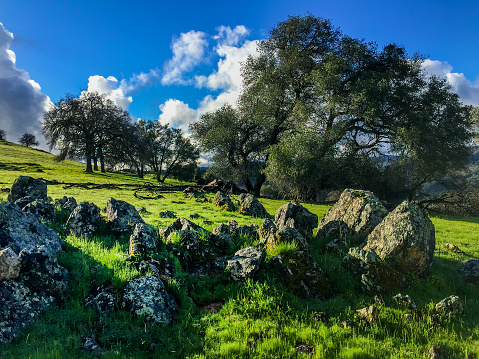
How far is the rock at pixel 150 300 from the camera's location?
19.0 ft

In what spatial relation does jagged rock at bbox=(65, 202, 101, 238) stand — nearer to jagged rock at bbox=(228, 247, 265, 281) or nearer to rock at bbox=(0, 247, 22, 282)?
rock at bbox=(0, 247, 22, 282)

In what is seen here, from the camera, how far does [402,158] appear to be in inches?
1131

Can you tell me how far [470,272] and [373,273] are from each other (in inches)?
161

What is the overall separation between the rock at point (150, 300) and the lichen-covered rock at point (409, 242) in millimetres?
7329

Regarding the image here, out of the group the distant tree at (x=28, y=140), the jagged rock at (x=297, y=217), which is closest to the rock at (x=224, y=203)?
the jagged rock at (x=297, y=217)

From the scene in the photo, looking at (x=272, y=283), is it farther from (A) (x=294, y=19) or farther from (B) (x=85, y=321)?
(A) (x=294, y=19)

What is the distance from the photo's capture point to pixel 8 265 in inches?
219

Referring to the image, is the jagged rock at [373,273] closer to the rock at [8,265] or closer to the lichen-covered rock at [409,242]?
the lichen-covered rock at [409,242]

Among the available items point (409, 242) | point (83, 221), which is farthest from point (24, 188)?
point (409, 242)

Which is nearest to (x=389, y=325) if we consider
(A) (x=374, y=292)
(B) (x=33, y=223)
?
(A) (x=374, y=292)

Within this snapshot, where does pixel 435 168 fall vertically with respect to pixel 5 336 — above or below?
above

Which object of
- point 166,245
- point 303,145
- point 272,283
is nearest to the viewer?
point 272,283

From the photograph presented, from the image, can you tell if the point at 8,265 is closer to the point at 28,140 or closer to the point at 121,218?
the point at 121,218

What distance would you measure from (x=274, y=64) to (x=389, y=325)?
1496 inches
